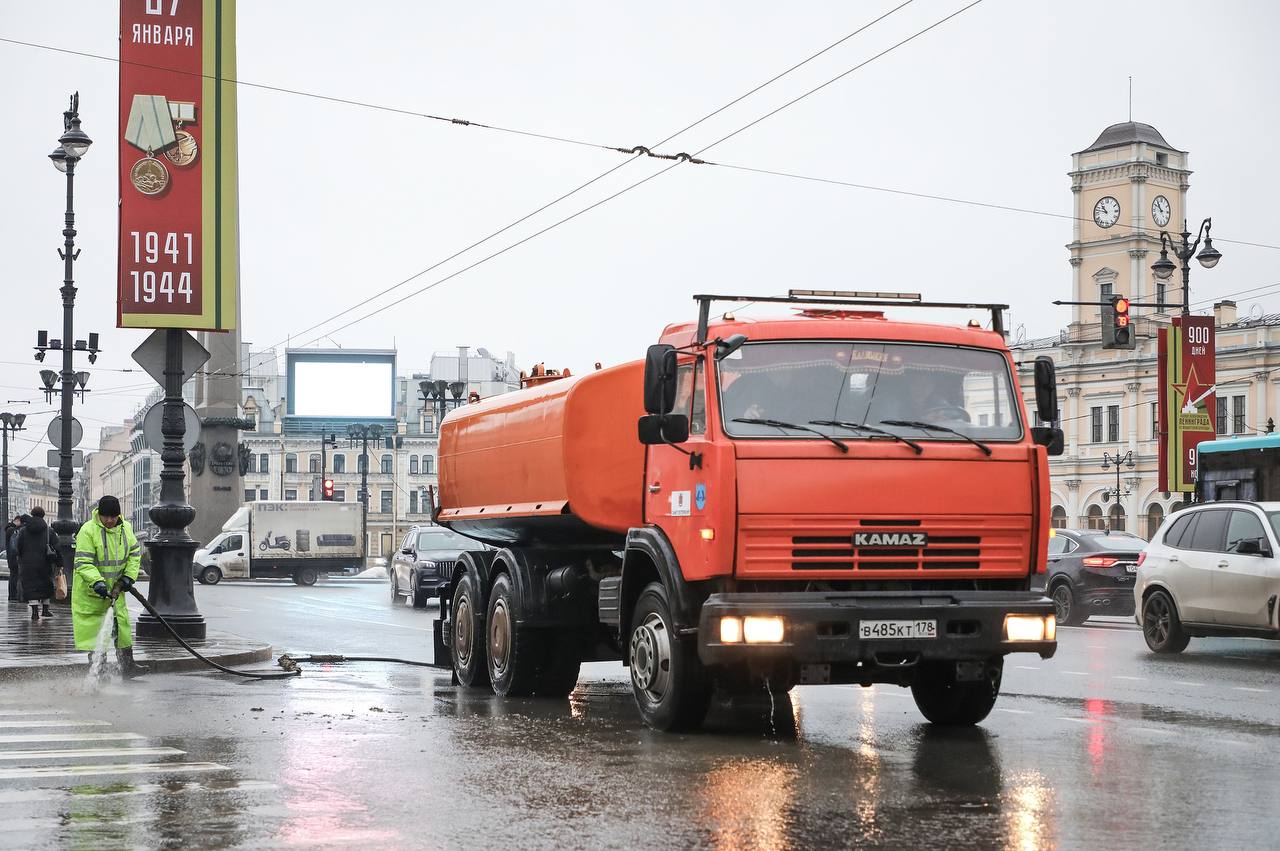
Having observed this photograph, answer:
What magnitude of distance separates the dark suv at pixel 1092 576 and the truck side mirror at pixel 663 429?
17.1 metres

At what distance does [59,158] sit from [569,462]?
81.7 feet

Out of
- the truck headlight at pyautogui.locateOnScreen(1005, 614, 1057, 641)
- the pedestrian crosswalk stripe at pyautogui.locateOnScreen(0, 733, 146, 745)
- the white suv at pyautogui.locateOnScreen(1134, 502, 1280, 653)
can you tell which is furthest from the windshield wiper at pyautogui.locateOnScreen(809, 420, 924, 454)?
the white suv at pyautogui.locateOnScreen(1134, 502, 1280, 653)

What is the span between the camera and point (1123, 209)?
358 feet

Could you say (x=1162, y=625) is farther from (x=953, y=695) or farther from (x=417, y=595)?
(x=417, y=595)

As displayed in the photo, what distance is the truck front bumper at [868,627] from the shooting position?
10031 millimetres

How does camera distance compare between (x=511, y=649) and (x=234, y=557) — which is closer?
(x=511, y=649)

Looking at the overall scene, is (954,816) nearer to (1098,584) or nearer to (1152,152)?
(1098,584)

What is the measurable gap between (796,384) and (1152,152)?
10501cm

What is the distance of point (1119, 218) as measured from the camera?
4299 inches

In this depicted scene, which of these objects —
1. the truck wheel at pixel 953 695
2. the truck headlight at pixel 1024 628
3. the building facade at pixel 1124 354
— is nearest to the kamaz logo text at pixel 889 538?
the truck headlight at pixel 1024 628

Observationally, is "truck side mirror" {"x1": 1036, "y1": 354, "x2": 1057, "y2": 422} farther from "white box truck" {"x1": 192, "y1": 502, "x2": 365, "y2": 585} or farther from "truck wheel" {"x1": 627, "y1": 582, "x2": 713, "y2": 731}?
"white box truck" {"x1": 192, "y1": 502, "x2": 365, "y2": 585}

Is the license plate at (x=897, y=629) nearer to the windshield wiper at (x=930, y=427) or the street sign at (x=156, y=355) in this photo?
the windshield wiper at (x=930, y=427)

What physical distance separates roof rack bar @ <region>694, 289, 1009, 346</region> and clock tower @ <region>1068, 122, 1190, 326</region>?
9746cm

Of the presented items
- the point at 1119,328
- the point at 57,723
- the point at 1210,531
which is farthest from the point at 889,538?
the point at 1119,328
